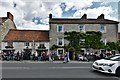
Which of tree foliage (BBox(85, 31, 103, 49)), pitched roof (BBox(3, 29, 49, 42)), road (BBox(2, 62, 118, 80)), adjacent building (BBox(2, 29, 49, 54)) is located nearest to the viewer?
road (BBox(2, 62, 118, 80))

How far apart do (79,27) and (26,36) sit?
10472mm

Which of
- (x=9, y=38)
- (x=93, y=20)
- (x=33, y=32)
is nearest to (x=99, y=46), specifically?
(x=93, y=20)

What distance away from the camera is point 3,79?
9969mm

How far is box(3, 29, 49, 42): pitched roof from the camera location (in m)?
38.5

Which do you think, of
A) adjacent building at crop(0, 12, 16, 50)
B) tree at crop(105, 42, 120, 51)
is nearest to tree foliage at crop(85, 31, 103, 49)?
tree at crop(105, 42, 120, 51)

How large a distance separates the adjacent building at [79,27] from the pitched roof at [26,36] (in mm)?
2252

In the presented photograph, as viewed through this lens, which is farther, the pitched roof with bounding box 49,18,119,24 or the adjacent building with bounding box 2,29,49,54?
the pitched roof with bounding box 49,18,119,24

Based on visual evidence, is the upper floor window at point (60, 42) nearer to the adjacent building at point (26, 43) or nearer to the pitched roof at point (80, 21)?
the adjacent building at point (26, 43)

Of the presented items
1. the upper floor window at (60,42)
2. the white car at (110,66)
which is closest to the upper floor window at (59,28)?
the upper floor window at (60,42)

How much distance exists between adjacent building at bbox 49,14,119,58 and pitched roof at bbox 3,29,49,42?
2252mm

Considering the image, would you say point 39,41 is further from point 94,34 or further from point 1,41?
point 94,34

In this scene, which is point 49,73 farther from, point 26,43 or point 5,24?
point 5,24

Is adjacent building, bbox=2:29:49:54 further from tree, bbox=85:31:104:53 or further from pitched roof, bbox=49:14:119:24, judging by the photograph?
tree, bbox=85:31:104:53

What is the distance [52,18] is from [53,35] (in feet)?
11.8
